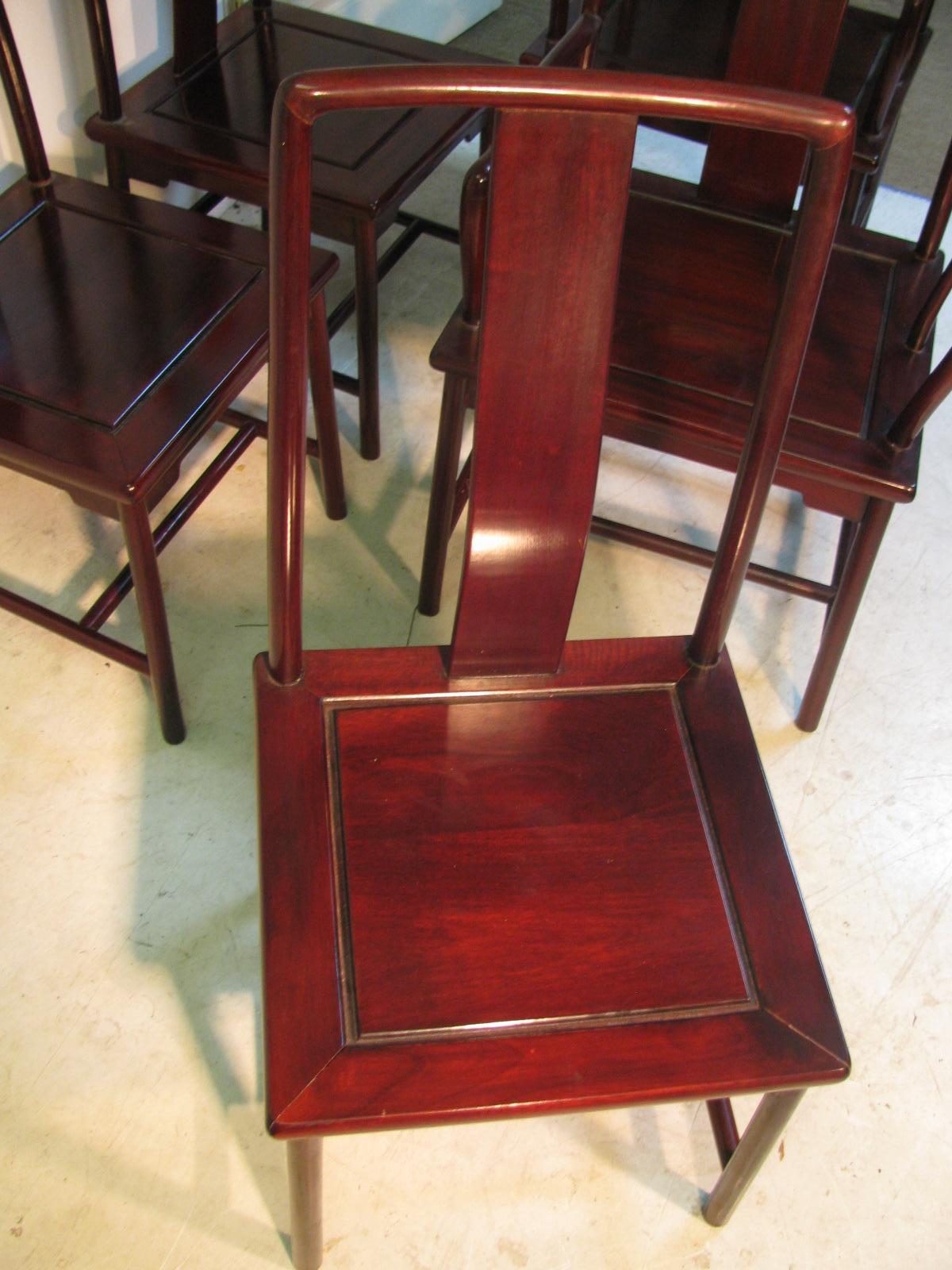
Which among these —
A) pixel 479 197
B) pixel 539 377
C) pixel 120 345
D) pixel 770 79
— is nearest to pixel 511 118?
pixel 539 377

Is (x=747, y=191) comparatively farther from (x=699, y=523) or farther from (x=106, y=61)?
(x=106, y=61)

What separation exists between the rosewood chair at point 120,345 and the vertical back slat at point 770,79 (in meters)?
0.50

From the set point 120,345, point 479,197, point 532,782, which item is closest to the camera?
point 532,782

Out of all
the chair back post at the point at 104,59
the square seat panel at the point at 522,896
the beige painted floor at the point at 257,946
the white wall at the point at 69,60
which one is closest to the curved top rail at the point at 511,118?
the square seat panel at the point at 522,896

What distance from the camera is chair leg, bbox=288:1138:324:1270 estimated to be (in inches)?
36.7

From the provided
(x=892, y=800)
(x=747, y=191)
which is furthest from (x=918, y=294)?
(x=892, y=800)

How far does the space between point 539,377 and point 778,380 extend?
0.19 m

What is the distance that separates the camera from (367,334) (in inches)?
64.8

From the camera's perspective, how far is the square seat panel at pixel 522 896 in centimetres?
86

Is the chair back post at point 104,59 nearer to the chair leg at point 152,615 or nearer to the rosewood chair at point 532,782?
the chair leg at point 152,615

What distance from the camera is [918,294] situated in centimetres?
144

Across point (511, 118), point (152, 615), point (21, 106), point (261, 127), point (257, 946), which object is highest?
point (511, 118)

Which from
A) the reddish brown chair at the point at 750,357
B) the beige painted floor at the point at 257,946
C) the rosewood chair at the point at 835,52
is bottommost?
the beige painted floor at the point at 257,946

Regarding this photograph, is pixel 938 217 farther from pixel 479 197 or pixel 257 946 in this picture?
pixel 257 946
